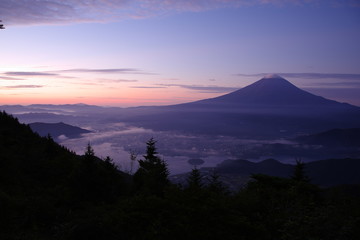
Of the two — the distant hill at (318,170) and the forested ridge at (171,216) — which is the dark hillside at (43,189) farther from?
the distant hill at (318,170)

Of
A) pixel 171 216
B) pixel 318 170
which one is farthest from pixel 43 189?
pixel 318 170

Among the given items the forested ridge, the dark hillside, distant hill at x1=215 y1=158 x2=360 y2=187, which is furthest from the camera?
distant hill at x1=215 y1=158 x2=360 y2=187

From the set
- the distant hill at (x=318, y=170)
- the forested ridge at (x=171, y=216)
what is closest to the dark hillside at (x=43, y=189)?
the forested ridge at (x=171, y=216)

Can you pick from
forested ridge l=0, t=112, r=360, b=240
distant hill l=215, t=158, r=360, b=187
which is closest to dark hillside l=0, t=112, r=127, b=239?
forested ridge l=0, t=112, r=360, b=240

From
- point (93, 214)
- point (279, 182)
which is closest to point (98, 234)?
point (93, 214)

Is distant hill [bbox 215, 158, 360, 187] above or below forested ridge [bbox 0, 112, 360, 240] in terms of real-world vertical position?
below

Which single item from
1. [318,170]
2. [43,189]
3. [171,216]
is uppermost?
[171,216]

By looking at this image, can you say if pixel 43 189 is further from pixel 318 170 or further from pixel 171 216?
pixel 318 170

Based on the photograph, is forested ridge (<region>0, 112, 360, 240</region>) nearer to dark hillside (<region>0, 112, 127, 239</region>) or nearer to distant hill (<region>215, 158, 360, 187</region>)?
dark hillside (<region>0, 112, 127, 239</region>)

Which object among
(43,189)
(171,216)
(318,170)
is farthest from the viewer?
(318,170)

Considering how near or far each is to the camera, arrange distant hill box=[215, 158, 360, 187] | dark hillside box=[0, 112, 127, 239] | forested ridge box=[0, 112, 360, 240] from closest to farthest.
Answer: forested ridge box=[0, 112, 360, 240], dark hillside box=[0, 112, 127, 239], distant hill box=[215, 158, 360, 187]

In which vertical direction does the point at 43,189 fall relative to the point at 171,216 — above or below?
→ below
